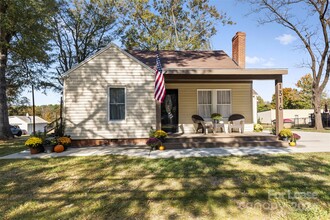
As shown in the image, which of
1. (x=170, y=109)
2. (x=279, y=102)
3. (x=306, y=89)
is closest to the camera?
(x=279, y=102)

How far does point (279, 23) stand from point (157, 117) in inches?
636

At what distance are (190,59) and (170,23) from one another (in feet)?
47.6

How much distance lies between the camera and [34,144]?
7.55 m

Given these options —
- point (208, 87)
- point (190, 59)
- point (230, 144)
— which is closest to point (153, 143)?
point (230, 144)

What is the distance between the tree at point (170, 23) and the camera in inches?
952

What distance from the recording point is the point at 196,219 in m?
3.03

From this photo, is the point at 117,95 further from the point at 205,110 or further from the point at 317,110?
the point at 317,110

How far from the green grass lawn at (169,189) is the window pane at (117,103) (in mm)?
3241

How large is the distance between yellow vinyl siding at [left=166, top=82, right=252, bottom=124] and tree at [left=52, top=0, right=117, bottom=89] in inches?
713

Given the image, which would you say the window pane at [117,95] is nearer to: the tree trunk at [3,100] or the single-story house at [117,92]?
the single-story house at [117,92]

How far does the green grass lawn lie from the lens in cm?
325

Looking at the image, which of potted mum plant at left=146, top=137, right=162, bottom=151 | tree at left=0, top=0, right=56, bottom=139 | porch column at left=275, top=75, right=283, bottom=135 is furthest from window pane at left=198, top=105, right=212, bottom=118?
tree at left=0, top=0, right=56, bottom=139

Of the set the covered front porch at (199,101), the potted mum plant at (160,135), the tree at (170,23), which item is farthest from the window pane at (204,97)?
the tree at (170,23)

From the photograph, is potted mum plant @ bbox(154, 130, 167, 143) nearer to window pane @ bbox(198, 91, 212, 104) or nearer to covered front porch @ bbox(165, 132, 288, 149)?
covered front porch @ bbox(165, 132, 288, 149)
